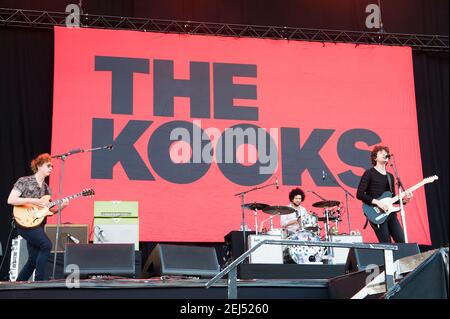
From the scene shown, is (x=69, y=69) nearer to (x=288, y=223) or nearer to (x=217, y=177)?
(x=217, y=177)

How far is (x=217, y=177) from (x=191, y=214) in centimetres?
68

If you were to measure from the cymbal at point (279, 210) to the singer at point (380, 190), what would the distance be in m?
1.49

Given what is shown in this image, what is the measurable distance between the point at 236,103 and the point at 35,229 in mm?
4341

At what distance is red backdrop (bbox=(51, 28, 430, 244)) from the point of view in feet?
32.7

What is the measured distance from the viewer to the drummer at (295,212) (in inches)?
378

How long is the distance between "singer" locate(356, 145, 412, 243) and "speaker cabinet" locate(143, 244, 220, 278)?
6.89 ft

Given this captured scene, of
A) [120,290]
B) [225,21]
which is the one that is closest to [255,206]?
[225,21]

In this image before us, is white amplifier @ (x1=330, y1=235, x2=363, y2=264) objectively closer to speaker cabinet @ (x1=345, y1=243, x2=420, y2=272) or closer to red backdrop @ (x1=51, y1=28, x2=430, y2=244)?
red backdrop @ (x1=51, y1=28, x2=430, y2=244)

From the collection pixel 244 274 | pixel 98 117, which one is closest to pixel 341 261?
pixel 244 274

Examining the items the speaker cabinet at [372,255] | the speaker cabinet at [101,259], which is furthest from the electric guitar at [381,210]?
A: the speaker cabinet at [101,259]

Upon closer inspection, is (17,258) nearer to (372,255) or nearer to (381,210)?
(381,210)

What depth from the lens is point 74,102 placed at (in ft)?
33.2

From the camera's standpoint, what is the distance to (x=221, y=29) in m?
11.0

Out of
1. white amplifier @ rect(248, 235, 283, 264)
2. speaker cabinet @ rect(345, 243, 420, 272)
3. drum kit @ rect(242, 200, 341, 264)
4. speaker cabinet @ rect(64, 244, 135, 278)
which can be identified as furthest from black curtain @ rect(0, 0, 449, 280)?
speaker cabinet @ rect(64, 244, 135, 278)
